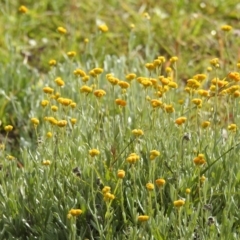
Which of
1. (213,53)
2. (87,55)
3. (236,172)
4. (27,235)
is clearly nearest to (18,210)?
(27,235)

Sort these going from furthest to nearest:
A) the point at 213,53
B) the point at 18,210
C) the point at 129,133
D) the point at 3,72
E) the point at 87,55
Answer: the point at 213,53 < the point at 87,55 < the point at 3,72 < the point at 129,133 < the point at 18,210

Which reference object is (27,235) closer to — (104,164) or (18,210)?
(18,210)

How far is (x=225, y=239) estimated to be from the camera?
253cm

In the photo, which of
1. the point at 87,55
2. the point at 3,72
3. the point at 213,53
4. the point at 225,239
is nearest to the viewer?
the point at 225,239

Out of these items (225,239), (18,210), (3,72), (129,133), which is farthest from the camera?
(3,72)

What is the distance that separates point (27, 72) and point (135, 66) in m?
0.69

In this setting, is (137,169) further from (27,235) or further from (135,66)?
(135,66)

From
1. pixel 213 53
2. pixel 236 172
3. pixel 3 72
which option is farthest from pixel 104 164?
pixel 213 53

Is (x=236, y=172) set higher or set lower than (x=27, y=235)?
higher

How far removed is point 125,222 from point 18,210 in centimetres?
→ 47

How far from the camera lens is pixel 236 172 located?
2.88 meters

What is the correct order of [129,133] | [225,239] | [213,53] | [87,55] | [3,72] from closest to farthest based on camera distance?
[225,239]
[129,133]
[3,72]
[87,55]
[213,53]

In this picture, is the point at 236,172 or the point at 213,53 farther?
the point at 213,53

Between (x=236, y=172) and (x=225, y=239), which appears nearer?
(x=225, y=239)
